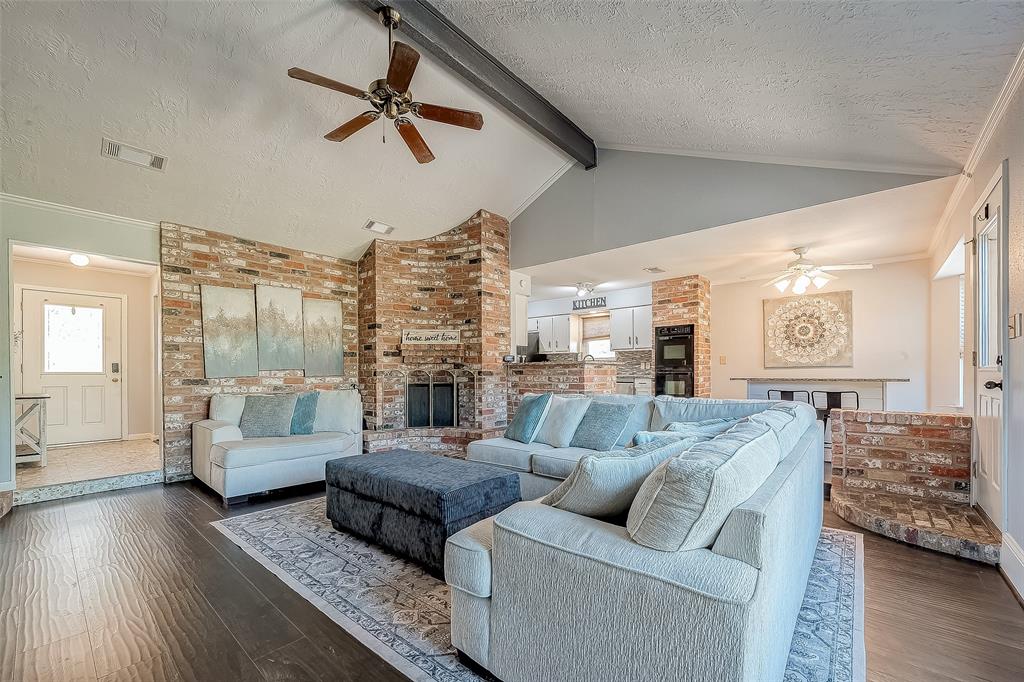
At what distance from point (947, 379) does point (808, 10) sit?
16.3 ft

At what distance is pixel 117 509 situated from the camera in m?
3.39

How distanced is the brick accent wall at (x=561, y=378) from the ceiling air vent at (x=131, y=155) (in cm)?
389

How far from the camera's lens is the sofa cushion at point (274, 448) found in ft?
11.6

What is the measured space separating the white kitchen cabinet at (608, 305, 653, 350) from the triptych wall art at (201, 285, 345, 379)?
4519 millimetres

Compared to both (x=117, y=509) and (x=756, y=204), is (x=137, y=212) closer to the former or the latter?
(x=117, y=509)

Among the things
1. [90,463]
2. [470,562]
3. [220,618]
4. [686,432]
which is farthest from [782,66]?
[90,463]

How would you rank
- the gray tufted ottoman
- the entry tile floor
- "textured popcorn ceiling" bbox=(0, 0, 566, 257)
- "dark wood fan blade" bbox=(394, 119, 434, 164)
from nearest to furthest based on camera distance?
the gray tufted ottoman → "textured popcorn ceiling" bbox=(0, 0, 566, 257) → "dark wood fan blade" bbox=(394, 119, 434, 164) → the entry tile floor

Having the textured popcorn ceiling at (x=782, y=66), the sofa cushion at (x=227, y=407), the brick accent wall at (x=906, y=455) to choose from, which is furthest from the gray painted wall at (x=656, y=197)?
the sofa cushion at (x=227, y=407)

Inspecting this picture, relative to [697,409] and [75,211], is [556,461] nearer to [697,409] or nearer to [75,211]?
[697,409]

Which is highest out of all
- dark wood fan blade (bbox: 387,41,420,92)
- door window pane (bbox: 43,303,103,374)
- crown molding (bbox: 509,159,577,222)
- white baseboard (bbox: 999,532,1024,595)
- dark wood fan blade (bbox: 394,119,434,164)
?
crown molding (bbox: 509,159,577,222)

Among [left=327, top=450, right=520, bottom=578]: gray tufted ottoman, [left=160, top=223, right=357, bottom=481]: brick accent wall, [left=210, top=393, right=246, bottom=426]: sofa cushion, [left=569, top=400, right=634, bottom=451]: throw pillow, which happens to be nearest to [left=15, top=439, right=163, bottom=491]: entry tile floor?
[left=160, top=223, right=357, bottom=481]: brick accent wall

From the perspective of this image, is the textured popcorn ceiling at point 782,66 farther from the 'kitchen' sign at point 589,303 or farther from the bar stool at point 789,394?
the 'kitchen' sign at point 589,303

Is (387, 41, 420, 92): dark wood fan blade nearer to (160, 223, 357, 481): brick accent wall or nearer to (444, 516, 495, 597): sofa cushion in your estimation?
(444, 516, 495, 597): sofa cushion

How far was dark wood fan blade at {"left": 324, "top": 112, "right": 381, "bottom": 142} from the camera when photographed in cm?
289
